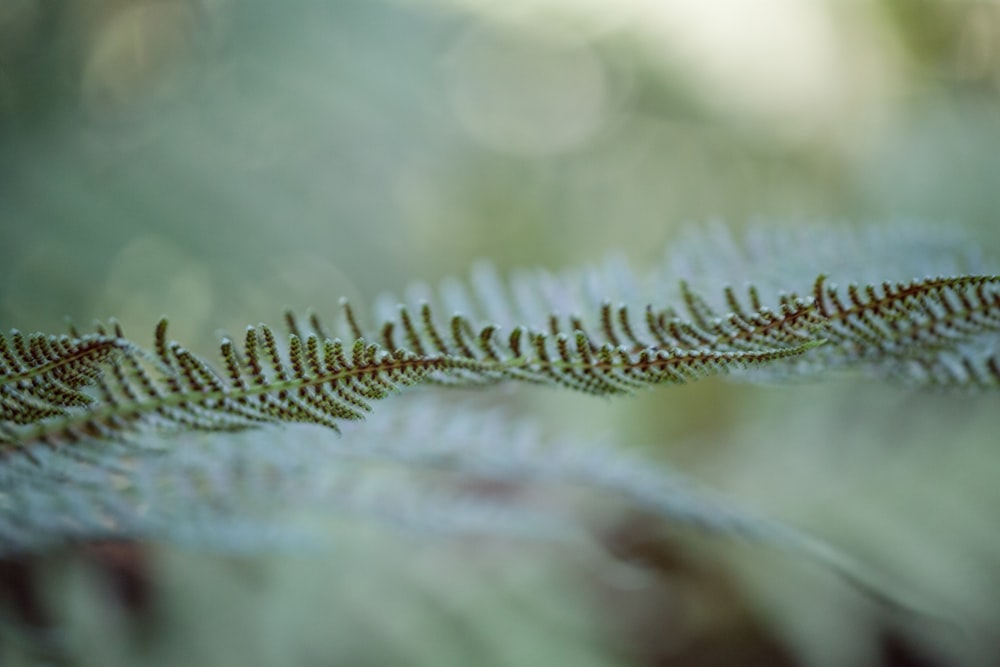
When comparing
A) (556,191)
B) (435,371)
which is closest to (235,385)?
(435,371)

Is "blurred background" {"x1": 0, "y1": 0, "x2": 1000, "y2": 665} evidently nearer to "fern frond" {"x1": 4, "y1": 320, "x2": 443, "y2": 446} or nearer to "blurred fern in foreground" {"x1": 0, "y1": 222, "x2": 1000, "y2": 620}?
"blurred fern in foreground" {"x1": 0, "y1": 222, "x2": 1000, "y2": 620}

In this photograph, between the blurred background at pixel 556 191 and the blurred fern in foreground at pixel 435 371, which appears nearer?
the blurred fern in foreground at pixel 435 371

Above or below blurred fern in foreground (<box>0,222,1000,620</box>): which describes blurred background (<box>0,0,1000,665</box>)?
above

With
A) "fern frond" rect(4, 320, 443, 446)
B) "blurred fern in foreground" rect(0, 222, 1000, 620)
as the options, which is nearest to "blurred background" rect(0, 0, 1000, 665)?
"blurred fern in foreground" rect(0, 222, 1000, 620)

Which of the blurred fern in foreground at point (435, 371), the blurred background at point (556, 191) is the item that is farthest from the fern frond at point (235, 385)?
the blurred background at point (556, 191)

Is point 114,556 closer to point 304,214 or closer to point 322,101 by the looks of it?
point 304,214

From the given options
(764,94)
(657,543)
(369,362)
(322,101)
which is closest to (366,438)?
(369,362)

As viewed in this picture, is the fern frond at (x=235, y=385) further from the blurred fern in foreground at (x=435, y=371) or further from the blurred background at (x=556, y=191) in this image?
the blurred background at (x=556, y=191)

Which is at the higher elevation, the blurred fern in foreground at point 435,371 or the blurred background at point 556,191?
the blurred background at point 556,191
